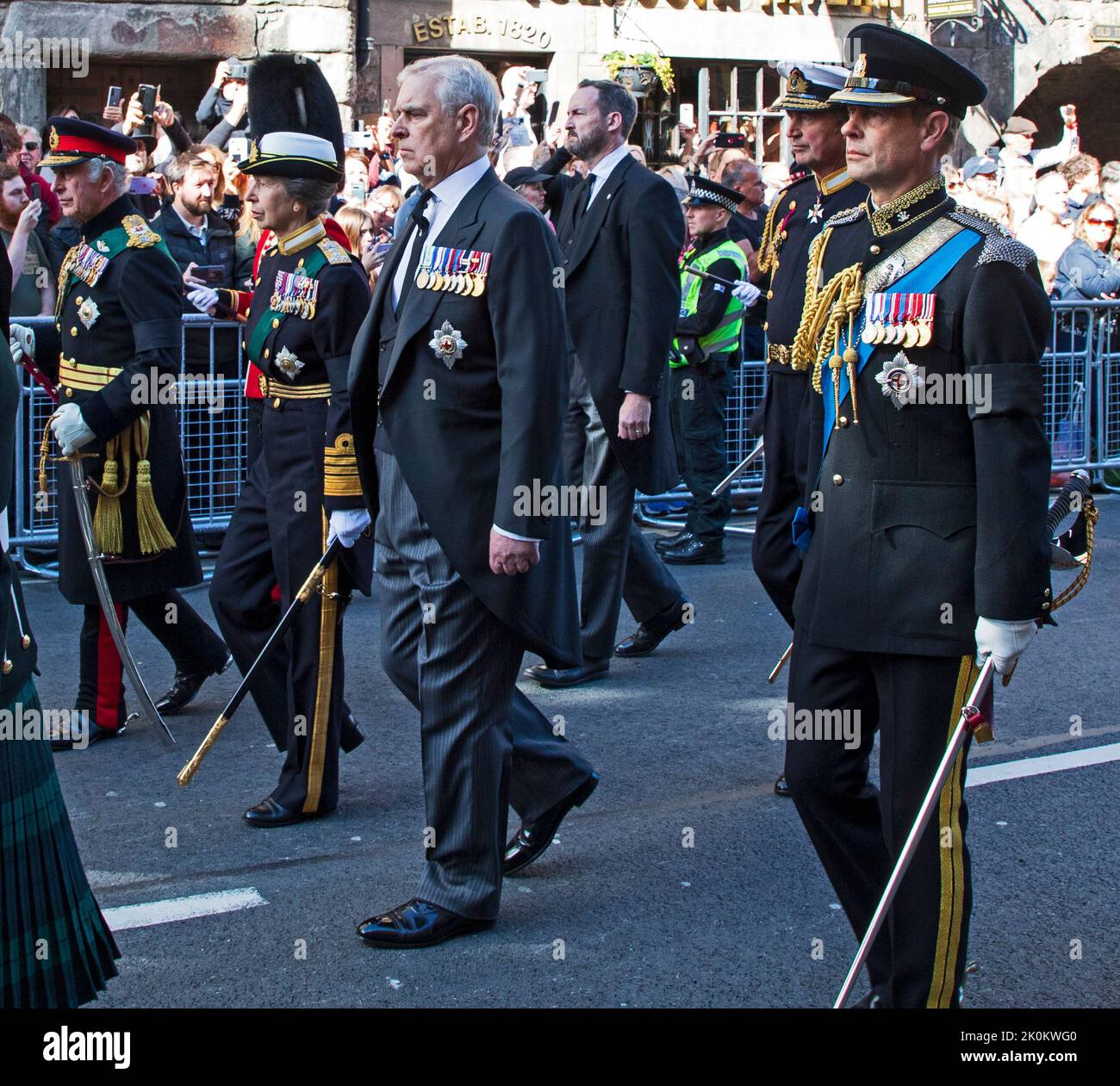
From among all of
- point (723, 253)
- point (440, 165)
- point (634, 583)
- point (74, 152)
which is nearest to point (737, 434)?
point (723, 253)

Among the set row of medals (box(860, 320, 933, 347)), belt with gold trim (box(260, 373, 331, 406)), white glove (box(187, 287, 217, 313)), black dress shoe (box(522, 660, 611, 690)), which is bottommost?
black dress shoe (box(522, 660, 611, 690))

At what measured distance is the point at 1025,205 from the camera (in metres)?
14.8

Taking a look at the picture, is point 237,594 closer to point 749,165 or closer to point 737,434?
point 737,434

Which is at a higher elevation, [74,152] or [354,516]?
[74,152]

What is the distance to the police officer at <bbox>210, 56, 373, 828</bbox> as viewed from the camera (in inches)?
193

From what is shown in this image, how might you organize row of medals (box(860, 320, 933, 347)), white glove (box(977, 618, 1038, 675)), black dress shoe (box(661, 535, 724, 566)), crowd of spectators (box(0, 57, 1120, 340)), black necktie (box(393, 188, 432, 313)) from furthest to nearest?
black dress shoe (box(661, 535, 724, 566))
crowd of spectators (box(0, 57, 1120, 340))
black necktie (box(393, 188, 432, 313))
row of medals (box(860, 320, 933, 347))
white glove (box(977, 618, 1038, 675))

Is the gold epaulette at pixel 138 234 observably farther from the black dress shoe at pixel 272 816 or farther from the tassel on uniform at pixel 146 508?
the black dress shoe at pixel 272 816

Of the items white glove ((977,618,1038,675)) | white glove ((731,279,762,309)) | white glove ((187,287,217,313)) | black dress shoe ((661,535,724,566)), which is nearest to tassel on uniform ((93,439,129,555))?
white glove ((187,287,217,313))

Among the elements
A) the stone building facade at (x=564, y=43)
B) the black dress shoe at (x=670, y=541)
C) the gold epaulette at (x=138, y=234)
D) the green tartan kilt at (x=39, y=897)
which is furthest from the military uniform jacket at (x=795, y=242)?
the stone building facade at (x=564, y=43)

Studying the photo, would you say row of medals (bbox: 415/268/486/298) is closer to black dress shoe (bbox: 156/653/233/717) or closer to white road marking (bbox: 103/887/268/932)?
white road marking (bbox: 103/887/268/932)

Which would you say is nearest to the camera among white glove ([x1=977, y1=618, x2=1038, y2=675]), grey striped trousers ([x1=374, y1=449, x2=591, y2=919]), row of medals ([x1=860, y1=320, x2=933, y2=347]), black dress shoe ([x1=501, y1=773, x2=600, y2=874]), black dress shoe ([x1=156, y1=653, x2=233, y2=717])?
white glove ([x1=977, y1=618, x2=1038, y2=675])

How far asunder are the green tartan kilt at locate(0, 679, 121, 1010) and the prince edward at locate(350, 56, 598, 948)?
0.98 m

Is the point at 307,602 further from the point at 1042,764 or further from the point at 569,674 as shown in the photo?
the point at 1042,764

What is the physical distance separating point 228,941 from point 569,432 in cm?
318
